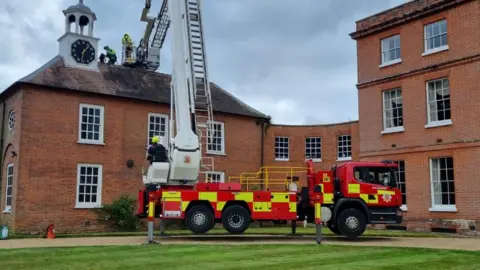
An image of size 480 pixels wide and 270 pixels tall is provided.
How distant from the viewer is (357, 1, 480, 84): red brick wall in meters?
20.8

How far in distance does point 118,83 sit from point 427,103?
14.5 meters

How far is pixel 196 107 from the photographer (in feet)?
59.8

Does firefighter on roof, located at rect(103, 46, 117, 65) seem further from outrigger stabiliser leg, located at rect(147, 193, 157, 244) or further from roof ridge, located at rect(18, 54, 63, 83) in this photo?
outrigger stabiliser leg, located at rect(147, 193, 157, 244)

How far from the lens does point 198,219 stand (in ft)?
55.8

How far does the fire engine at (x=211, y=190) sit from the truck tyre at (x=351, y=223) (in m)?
0.03

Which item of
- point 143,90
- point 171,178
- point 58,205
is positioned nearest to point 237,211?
point 171,178

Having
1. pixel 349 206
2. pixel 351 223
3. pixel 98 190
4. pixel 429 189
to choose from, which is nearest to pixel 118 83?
pixel 98 190

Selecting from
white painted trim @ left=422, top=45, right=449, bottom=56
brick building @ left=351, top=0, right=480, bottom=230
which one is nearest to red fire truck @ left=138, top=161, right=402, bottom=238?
brick building @ left=351, top=0, right=480, bottom=230

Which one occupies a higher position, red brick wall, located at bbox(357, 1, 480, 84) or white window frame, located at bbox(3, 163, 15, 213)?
red brick wall, located at bbox(357, 1, 480, 84)

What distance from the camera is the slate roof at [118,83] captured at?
77.2ft

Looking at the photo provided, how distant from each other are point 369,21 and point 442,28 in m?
3.97

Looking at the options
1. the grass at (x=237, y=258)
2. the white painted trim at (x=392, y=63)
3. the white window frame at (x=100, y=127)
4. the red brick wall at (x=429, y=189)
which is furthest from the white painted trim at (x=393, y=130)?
the white window frame at (x=100, y=127)

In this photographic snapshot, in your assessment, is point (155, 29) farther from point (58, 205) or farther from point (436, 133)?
point (436, 133)

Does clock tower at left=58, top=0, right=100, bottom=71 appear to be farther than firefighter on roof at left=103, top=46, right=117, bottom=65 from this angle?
No
